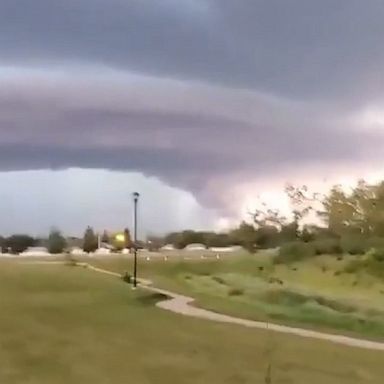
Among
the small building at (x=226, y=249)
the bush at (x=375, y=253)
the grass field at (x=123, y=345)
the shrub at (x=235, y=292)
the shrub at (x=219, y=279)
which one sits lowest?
the grass field at (x=123, y=345)

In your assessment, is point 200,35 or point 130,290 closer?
point 130,290

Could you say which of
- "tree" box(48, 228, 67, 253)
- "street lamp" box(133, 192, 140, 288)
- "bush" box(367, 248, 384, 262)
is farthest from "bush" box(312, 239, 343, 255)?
"tree" box(48, 228, 67, 253)

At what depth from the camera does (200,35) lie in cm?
238

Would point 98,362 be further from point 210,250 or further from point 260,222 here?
point 260,222

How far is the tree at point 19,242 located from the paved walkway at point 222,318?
18 centimetres

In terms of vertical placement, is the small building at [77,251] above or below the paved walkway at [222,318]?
above

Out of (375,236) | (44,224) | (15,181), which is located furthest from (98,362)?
(375,236)

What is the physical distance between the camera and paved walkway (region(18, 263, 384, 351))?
2082mm

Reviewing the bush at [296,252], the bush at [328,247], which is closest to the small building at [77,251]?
the bush at [296,252]

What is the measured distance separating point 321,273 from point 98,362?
830 mm

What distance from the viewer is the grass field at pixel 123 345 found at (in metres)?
1.90

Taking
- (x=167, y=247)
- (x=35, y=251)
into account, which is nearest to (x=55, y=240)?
(x=35, y=251)

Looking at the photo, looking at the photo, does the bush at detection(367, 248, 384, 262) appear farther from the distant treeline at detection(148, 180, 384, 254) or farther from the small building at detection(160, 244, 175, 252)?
the small building at detection(160, 244, 175, 252)

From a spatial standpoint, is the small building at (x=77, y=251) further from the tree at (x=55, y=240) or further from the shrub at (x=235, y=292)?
the shrub at (x=235, y=292)
